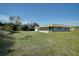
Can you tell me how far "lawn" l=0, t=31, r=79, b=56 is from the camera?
23.8 feet

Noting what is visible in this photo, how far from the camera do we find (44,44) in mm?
7277

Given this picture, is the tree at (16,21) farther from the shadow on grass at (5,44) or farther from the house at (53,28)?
the house at (53,28)

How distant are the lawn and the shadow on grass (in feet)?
0.09

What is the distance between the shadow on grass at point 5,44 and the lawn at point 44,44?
26 mm

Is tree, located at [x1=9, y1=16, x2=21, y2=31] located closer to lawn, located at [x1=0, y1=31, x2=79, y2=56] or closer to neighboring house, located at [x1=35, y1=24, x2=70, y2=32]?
lawn, located at [x1=0, y1=31, x2=79, y2=56]

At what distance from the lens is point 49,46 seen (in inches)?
286

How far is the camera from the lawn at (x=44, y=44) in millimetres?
7258

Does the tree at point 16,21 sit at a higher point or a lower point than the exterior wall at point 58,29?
higher

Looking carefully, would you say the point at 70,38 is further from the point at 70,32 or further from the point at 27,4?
the point at 27,4

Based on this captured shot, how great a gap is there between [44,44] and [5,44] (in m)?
0.51

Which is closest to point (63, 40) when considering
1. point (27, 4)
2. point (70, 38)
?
point (70, 38)

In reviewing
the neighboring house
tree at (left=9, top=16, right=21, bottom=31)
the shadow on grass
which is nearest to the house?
the neighboring house

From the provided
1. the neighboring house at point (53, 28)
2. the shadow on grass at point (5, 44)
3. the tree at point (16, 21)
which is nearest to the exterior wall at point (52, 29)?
the neighboring house at point (53, 28)

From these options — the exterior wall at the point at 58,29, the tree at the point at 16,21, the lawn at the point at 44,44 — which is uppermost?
the tree at the point at 16,21
